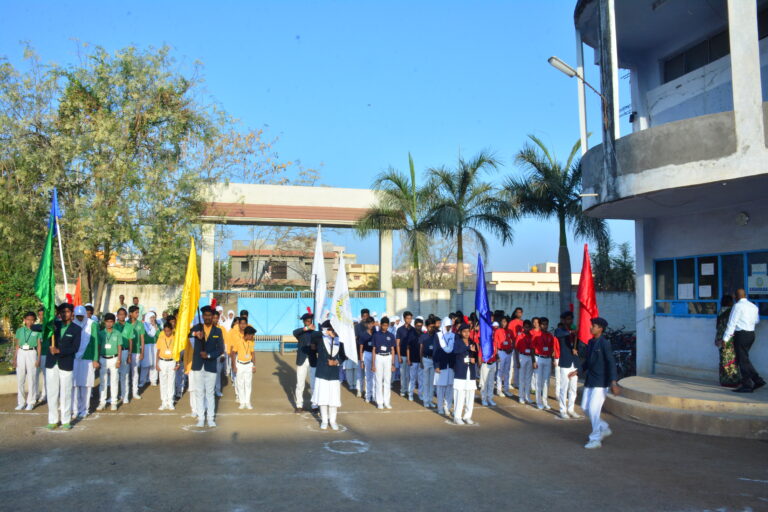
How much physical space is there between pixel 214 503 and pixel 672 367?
11105mm

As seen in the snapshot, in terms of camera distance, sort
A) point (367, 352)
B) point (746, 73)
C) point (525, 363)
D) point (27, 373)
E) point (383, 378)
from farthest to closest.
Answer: point (367, 352)
point (525, 363)
point (383, 378)
point (27, 373)
point (746, 73)

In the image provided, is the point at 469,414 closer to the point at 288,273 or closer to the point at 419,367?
the point at 419,367

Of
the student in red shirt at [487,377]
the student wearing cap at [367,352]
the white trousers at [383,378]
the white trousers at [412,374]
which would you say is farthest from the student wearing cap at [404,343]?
the student in red shirt at [487,377]

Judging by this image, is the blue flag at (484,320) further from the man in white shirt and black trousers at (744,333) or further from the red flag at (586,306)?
the man in white shirt and black trousers at (744,333)

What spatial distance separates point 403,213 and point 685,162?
42.7 ft

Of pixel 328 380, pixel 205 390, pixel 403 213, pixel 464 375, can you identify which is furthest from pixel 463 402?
pixel 403 213

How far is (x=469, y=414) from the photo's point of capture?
35.1ft

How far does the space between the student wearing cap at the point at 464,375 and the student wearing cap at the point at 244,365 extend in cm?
381

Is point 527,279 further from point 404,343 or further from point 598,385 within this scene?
point 598,385

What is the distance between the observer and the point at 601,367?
894 centimetres

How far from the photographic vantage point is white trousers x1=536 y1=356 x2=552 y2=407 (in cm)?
1212

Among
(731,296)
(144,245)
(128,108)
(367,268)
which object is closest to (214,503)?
(731,296)

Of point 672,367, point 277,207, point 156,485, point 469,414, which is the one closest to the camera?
point 156,485

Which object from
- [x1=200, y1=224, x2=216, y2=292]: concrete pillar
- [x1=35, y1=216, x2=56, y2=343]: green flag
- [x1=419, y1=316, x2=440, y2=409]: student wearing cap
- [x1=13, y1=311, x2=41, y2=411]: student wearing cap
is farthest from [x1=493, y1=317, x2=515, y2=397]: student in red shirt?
[x1=200, y1=224, x2=216, y2=292]: concrete pillar
